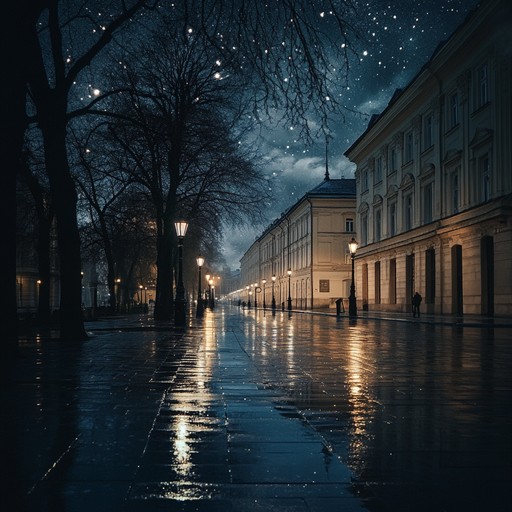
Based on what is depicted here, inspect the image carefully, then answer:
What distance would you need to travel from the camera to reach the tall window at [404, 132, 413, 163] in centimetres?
4691

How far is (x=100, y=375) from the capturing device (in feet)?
29.6

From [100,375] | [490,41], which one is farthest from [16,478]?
[490,41]

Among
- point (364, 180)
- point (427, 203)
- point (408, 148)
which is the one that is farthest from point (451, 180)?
point (364, 180)

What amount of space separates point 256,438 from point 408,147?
147 feet

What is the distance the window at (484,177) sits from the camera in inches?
1329

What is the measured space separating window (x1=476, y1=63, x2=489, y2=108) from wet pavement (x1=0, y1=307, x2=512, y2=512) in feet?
88.0

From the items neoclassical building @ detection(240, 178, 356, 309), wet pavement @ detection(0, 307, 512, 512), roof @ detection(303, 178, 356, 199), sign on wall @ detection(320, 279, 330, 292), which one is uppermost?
roof @ detection(303, 178, 356, 199)

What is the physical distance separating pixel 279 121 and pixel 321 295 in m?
63.0

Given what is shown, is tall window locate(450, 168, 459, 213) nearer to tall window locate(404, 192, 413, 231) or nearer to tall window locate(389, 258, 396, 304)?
tall window locate(404, 192, 413, 231)

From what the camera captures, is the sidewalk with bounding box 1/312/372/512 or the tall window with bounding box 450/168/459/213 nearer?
the sidewalk with bounding box 1/312/372/512

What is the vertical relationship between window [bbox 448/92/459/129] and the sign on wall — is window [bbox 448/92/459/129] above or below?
above

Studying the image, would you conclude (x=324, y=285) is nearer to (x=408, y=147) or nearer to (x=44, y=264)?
(x=408, y=147)

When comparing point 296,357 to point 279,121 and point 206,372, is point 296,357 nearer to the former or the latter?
point 206,372

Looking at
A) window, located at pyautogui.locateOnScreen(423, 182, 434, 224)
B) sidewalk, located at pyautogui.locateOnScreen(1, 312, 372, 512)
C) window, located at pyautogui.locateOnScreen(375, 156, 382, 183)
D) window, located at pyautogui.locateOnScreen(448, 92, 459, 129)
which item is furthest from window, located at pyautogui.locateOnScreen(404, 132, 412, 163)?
sidewalk, located at pyautogui.locateOnScreen(1, 312, 372, 512)
